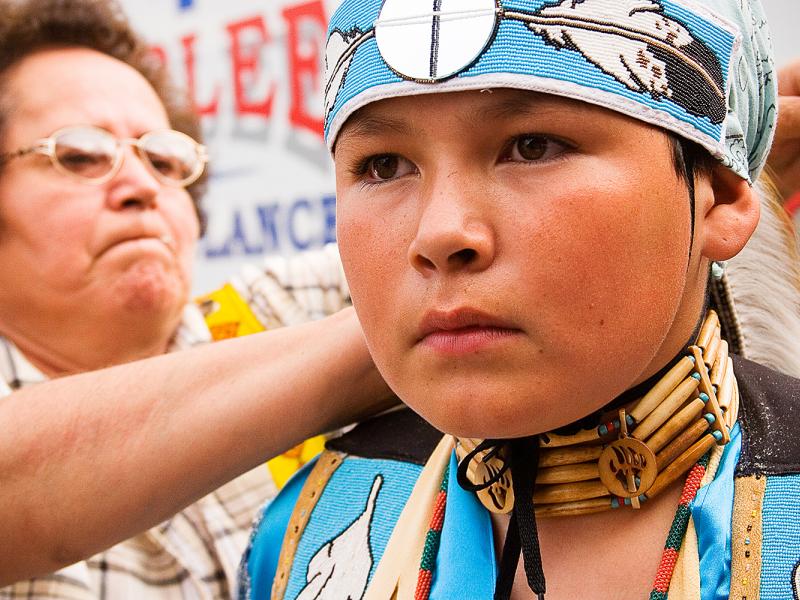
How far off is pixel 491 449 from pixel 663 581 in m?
0.22

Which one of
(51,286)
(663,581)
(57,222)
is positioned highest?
(57,222)

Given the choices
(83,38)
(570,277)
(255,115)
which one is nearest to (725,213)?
(570,277)

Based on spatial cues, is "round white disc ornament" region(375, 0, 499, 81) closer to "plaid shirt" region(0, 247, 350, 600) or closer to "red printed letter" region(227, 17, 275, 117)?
"plaid shirt" region(0, 247, 350, 600)

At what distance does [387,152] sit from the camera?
917 mm

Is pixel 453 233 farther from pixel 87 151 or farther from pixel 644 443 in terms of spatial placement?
pixel 87 151

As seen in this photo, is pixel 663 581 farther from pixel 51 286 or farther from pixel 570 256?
pixel 51 286

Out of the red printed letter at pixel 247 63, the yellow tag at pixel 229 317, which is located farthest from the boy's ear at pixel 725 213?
the red printed letter at pixel 247 63

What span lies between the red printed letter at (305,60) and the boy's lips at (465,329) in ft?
9.11

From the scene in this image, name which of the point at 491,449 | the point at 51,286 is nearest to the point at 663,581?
the point at 491,449

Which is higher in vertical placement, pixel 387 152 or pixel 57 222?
pixel 57 222

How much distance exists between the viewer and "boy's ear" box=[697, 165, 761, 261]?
3.06ft

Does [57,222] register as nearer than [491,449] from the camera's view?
No

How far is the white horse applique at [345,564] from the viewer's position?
110 cm

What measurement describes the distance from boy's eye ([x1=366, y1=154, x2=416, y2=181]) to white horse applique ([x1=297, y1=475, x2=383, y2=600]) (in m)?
0.45
